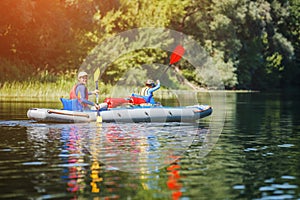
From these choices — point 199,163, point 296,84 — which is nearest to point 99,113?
point 199,163

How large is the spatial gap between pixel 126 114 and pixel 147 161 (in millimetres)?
9285

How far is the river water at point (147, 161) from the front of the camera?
10.1m

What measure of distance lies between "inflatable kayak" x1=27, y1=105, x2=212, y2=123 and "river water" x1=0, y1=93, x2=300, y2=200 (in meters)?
0.53

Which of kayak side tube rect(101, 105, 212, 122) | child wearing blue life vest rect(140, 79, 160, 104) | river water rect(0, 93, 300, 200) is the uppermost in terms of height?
child wearing blue life vest rect(140, 79, 160, 104)

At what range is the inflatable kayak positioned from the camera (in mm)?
21156

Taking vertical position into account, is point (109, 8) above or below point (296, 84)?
above

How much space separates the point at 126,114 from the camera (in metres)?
→ 22.2

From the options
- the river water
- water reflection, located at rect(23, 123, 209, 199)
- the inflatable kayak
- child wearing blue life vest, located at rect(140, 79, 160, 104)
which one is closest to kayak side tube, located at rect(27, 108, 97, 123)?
the inflatable kayak

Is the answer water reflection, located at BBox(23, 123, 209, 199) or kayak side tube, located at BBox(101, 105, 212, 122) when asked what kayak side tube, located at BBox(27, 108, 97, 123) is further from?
kayak side tube, located at BBox(101, 105, 212, 122)

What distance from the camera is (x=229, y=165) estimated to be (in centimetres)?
1262

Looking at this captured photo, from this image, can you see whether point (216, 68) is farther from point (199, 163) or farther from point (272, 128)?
point (199, 163)

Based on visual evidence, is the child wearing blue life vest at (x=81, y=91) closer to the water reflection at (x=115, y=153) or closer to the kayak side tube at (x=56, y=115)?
the kayak side tube at (x=56, y=115)

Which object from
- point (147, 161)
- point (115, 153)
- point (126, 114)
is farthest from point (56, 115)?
point (147, 161)

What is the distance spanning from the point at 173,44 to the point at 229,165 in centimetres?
4390
